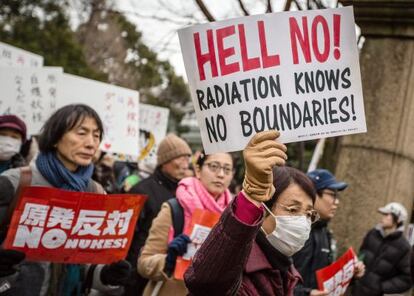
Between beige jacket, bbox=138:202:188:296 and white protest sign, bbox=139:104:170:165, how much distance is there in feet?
14.4

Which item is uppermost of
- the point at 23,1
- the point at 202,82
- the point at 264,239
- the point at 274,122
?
the point at 23,1

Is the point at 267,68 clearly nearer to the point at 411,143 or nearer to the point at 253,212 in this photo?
the point at 253,212

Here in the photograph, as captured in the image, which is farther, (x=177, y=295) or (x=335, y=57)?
(x=177, y=295)

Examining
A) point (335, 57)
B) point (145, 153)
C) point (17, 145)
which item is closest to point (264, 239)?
point (335, 57)

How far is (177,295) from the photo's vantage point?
11.9ft

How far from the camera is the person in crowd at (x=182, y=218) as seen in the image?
3580 millimetres

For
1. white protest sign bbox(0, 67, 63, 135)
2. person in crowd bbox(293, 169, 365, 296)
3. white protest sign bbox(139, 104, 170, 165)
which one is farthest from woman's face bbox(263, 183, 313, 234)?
white protest sign bbox(139, 104, 170, 165)

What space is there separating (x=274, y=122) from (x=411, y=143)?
4.18 m

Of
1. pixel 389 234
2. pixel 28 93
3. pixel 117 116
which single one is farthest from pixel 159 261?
pixel 117 116

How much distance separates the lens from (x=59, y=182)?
10.5 feet

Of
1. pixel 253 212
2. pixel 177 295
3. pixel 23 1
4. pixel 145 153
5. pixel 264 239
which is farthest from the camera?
pixel 23 1

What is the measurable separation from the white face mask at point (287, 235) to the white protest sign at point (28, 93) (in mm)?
3942

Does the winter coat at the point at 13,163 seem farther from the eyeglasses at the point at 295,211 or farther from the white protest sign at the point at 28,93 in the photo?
the eyeglasses at the point at 295,211

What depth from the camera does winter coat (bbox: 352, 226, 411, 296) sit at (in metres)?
5.95
